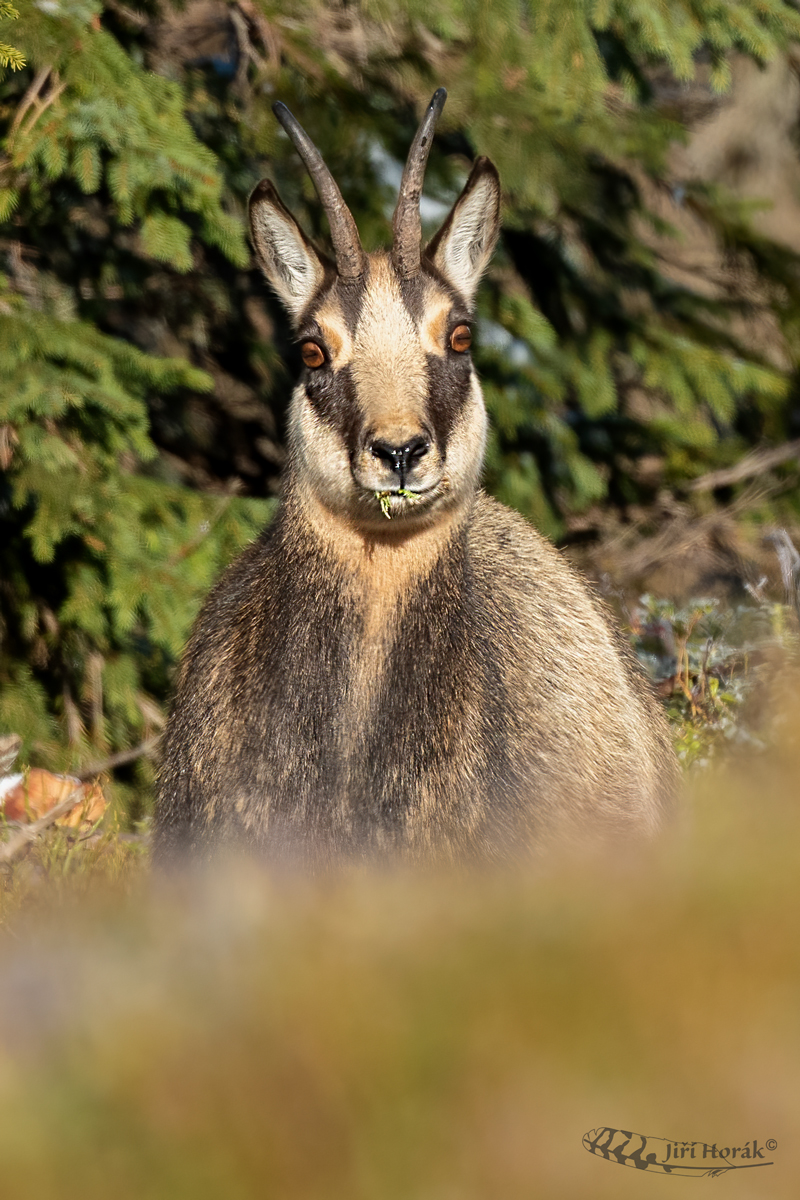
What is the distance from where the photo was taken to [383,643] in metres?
4.38

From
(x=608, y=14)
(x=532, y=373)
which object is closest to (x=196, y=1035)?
(x=608, y=14)

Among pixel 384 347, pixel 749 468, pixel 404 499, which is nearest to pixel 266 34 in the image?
pixel 384 347

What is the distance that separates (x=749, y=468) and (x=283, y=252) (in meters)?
6.17

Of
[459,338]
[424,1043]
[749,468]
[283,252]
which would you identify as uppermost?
[283,252]

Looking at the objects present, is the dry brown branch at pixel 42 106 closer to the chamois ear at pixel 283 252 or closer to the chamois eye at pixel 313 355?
the chamois ear at pixel 283 252

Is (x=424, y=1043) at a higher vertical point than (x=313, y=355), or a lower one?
lower

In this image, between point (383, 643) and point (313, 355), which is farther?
point (313, 355)

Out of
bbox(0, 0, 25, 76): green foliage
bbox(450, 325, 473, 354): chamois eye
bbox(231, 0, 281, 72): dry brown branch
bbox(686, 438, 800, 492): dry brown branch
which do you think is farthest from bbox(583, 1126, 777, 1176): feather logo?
bbox(686, 438, 800, 492): dry brown branch

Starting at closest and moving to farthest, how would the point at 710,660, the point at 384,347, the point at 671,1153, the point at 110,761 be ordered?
the point at 671,1153 < the point at 384,347 < the point at 710,660 < the point at 110,761

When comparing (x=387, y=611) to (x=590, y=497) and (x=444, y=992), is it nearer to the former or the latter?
(x=444, y=992)

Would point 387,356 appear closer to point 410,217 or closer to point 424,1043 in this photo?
point 410,217

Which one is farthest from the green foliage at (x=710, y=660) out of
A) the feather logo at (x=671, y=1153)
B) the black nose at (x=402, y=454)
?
the feather logo at (x=671, y=1153)

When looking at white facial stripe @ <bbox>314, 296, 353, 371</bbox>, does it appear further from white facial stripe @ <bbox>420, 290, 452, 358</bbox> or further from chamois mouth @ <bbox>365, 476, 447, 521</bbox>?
chamois mouth @ <bbox>365, 476, 447, 521</bbox>

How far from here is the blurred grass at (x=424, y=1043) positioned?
1.73m
